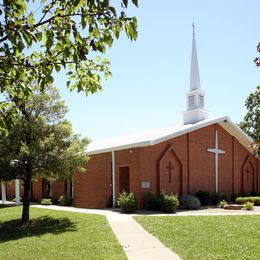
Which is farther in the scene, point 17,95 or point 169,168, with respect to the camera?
point 169,168

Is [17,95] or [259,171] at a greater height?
[17,95]

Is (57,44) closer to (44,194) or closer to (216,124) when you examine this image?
(216,124)

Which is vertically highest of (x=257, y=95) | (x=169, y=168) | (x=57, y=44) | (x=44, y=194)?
(x=257, y=95)

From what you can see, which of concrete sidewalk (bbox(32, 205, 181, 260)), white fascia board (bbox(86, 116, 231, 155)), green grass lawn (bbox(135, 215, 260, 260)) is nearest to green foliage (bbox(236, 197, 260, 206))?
white fascia board (bbox(86, 116, 231, 155))

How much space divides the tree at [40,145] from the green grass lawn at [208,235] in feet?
12.4

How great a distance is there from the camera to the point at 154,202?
1817 centimetres

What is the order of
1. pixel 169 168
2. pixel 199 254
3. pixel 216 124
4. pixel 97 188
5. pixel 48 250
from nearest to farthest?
pixel 199 254 < pixel 48 250 < pixel 169 168 < pixel 97 188 < pixel 216 124

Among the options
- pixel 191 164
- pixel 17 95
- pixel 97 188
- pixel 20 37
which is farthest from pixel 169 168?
pixel 20 37

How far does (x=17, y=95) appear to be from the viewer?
4.82m

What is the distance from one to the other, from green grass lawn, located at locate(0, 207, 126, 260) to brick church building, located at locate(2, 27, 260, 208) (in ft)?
15.8

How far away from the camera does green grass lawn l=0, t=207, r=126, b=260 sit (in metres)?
9.13

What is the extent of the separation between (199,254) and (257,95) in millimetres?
30593

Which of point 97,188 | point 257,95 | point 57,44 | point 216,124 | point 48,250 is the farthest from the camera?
point 257,95

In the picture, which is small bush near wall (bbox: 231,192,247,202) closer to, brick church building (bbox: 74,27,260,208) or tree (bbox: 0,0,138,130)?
brick church building (bbox: 74,27,260,208)
